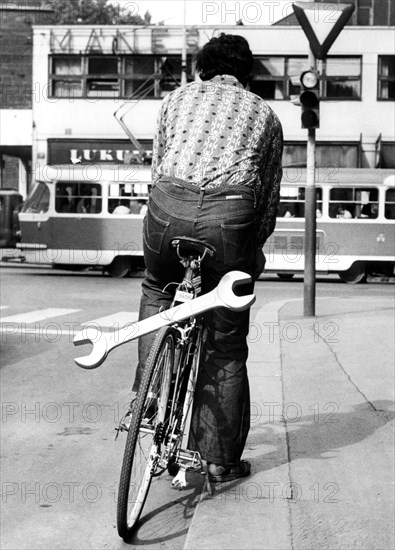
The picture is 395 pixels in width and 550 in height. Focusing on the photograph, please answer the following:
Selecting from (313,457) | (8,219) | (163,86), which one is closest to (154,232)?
(313,457)

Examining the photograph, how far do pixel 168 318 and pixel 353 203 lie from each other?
22.3 metres

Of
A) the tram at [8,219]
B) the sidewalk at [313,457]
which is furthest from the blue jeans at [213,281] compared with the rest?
the tram at [8,219]

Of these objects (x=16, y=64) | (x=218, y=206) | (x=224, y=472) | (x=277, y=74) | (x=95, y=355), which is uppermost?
(x=16, y=64)

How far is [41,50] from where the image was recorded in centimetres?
3897

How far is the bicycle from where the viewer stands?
3.87m

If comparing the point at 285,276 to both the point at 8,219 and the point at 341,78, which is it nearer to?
the point at 341,78

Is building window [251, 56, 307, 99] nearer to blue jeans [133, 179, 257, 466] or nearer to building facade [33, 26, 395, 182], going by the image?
building facade [33, 26, 395, 182]

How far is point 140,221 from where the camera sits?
25609mm

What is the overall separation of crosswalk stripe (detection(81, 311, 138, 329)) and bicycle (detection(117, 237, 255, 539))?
7.62 meters

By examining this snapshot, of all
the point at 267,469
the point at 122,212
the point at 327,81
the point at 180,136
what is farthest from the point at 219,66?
the point at 327,81

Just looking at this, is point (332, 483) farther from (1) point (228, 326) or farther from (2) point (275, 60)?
(2) point (275, 60)

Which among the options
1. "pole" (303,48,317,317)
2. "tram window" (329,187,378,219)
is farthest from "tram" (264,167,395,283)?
"pole" (303,48,317,317)

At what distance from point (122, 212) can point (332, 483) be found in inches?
837

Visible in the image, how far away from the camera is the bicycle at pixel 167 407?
3.87 meters
